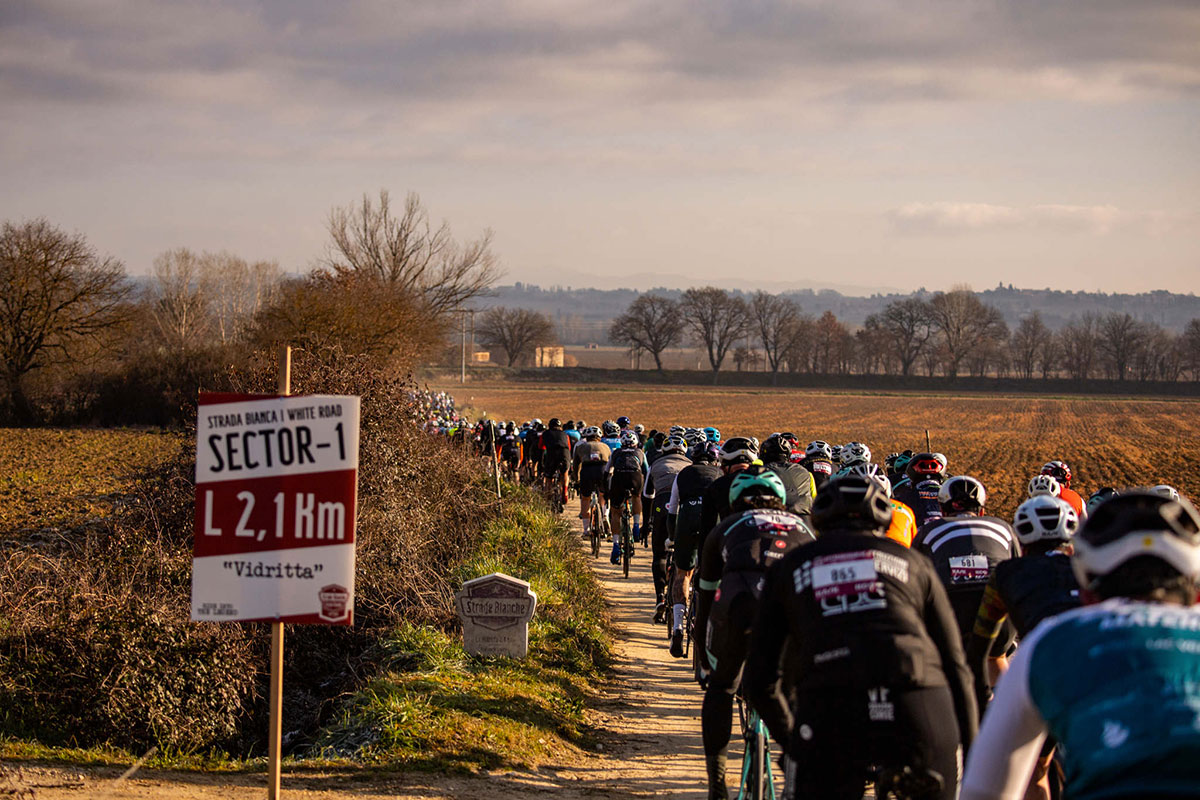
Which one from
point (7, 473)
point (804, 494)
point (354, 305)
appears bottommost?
point (7, 473)

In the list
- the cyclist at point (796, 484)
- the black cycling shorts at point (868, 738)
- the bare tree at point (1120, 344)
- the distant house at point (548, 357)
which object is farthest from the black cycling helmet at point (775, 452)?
the distant house at point (548, 357)

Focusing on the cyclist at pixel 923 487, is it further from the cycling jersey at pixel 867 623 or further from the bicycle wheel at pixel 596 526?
the bicycle wheel at pixel 596 526

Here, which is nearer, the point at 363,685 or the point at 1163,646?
the point at 1163,646

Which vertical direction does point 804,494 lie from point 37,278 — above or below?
below

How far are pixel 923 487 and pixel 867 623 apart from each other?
614 centimetres

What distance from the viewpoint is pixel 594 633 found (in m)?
11.6

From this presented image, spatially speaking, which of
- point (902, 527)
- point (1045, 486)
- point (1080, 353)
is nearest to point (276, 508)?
point (902, 527)

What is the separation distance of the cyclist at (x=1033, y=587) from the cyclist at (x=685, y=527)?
2.98 m

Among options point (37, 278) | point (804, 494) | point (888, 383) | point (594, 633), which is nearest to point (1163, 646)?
point (804, 494)

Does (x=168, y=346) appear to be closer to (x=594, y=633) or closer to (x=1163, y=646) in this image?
(x=594, y=633)

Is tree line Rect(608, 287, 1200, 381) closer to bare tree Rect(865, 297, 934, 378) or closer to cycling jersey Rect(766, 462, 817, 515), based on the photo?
bare tree Rect(865, 297, 934, 378)

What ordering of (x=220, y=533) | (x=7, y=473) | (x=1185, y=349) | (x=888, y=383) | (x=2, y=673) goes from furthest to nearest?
(x=1185, y=349), (x=888, y=383), (x=7, y=473), (x=2, y=673), (x=220, y=533)

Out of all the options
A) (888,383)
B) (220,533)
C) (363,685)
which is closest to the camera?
(220,533)

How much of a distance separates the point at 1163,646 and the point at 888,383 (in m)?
119
